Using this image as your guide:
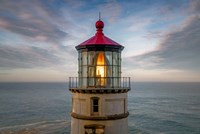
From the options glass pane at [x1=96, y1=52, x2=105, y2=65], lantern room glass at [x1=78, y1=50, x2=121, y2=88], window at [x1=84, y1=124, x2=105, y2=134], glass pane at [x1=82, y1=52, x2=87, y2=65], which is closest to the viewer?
window at [x1=84, y1=124, x2=105, y2=134]

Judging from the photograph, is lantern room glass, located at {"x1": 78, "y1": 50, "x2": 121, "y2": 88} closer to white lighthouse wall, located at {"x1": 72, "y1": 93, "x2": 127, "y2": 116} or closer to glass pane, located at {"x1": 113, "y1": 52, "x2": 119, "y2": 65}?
glass pane, located at {"x1": 113, "y1": 52, "x2": 119, "y2": 65}

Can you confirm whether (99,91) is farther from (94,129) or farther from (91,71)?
(94,129)

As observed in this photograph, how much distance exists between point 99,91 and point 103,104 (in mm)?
582

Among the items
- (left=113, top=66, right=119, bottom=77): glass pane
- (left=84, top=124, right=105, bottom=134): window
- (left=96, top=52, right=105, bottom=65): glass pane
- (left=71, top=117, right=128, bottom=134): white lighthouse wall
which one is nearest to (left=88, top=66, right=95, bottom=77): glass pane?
(left=96, top=52, right=105, bottom=65): glass pane

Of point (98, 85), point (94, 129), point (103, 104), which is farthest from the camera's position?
point (98, 85)

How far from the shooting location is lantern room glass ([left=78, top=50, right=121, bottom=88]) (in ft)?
32.8

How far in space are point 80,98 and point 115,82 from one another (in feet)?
5.59

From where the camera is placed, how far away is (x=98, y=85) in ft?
32.4

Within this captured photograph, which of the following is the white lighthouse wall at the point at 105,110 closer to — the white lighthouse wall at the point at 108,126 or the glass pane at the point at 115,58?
the white lighthouse wall at the point at 108,126

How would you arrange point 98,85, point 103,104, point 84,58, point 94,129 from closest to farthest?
point 94,129 → point 103,104 → point 98,85 → point 84,58

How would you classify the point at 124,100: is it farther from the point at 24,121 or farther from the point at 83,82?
the point at 24,121

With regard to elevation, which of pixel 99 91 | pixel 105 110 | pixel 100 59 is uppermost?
pixel 100 59

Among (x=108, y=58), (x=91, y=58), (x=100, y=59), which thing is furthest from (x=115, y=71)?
(x=91, y=58)

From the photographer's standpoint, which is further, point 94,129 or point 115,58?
point 115,58
